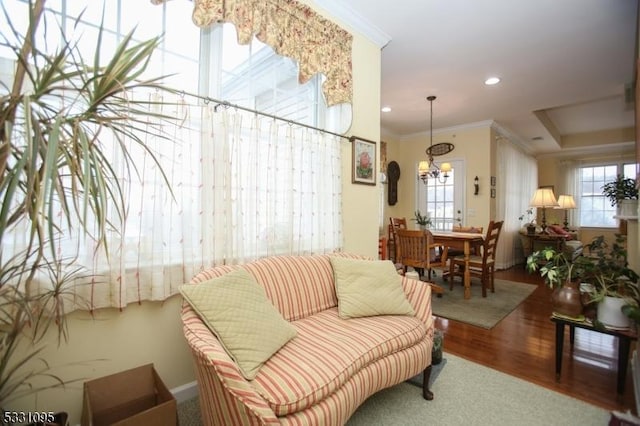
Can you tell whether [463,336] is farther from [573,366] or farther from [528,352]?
[573,366]

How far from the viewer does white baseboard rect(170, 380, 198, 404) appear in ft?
5.73

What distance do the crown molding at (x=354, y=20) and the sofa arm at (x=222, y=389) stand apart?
8.30 feet

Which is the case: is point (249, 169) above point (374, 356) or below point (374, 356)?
above

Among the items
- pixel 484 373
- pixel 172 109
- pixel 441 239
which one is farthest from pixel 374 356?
pixel 441 239

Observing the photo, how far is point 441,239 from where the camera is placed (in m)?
4.12

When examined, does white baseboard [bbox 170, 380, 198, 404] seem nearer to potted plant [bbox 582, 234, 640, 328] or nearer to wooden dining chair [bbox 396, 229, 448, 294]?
potted plant [bbox 582, 234, 640, 328]

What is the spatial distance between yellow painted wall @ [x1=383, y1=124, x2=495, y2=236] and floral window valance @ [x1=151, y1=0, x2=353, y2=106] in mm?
3796

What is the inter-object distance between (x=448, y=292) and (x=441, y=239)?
737mm

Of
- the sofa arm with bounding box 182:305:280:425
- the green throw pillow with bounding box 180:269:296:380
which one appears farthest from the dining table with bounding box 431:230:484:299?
the sofa arm with bounding box 182:305:280:425

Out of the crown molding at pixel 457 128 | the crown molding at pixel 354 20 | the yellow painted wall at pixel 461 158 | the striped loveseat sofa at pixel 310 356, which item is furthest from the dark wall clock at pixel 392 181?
the striped loveseat sofa at pixel 310 356

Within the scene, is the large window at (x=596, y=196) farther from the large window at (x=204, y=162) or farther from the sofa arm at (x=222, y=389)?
the sofa arm at (x=222, y=389)

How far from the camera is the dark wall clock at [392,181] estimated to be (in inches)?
243

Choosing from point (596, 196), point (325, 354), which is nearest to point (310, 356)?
point (325, 354)

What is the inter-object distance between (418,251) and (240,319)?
9.95 ft
